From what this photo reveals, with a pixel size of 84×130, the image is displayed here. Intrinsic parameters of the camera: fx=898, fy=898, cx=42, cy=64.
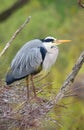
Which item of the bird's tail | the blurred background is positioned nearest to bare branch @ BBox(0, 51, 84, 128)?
the bird's tail

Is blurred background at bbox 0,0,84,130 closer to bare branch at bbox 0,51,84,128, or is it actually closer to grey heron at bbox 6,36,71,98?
grey heron at bbox 6,36,71,98

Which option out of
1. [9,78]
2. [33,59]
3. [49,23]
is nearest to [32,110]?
[9,78]

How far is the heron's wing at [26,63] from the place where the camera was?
529 centimetres

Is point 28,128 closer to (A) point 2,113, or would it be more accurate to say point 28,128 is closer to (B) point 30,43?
(A) point 2,113

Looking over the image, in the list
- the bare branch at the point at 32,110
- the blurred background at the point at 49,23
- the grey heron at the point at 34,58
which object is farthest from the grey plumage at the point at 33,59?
the blurred background at the point at 49,23

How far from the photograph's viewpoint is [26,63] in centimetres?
537

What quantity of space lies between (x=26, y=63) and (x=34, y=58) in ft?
0.23

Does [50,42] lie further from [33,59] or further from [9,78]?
[9,78]

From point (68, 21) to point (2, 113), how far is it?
9992mm

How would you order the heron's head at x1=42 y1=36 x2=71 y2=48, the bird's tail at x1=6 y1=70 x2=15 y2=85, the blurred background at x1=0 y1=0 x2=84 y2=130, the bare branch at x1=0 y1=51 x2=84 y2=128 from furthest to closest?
the blurred background at x1=0 y1=0 x2=84 y2=130, the heron's head at x1=42 y1=36 x2=71 y2=48, the bird's tail at x1=6 y1=70 x2=15 y2=85, the bare branch at x1=0 y1=51 x2=84 y2=128

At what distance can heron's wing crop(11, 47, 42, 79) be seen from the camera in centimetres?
529

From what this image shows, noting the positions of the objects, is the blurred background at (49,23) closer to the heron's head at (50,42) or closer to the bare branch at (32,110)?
the heron's head at (50,42)

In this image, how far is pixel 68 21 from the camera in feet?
48.8

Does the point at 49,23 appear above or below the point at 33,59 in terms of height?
below
